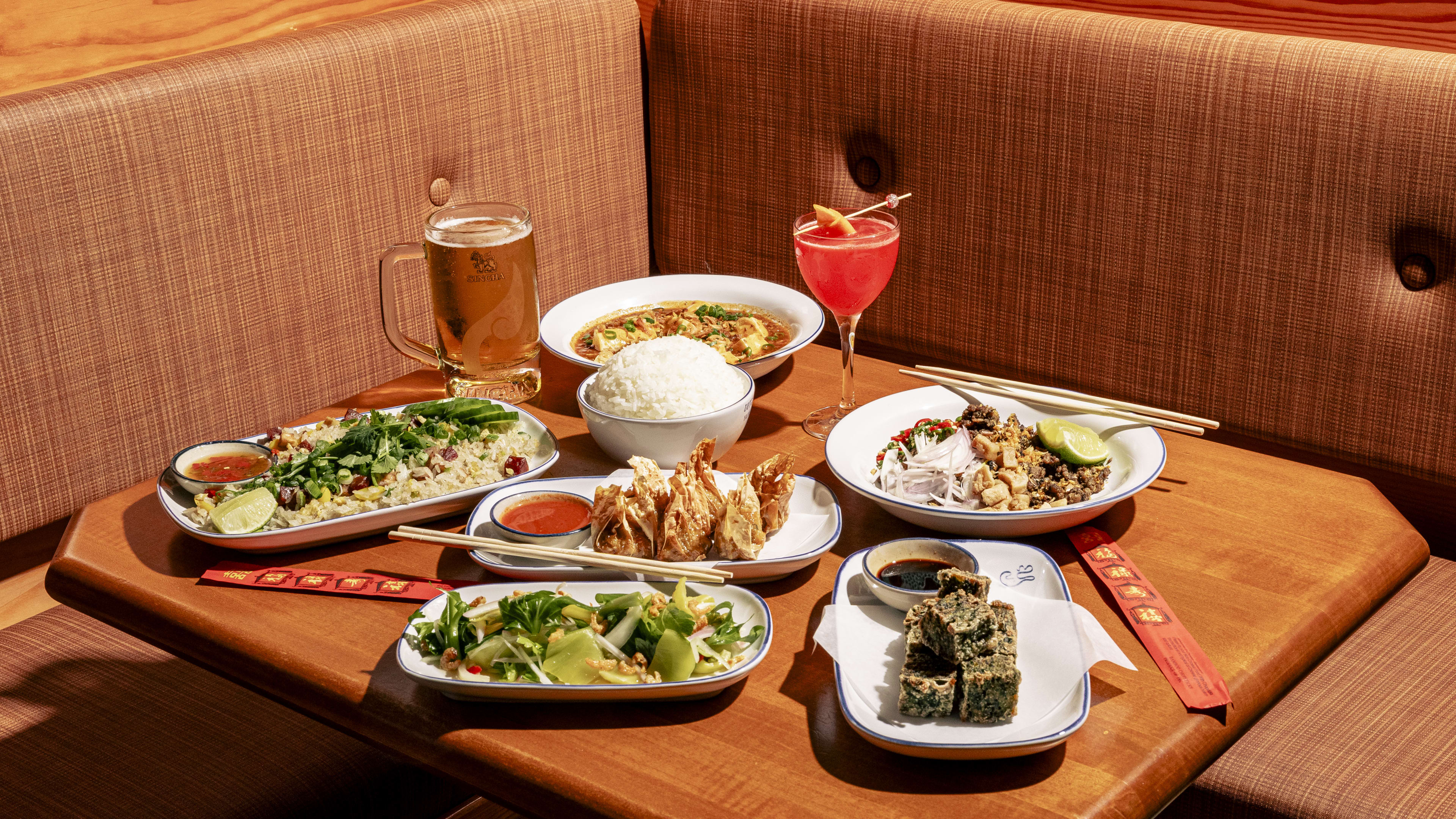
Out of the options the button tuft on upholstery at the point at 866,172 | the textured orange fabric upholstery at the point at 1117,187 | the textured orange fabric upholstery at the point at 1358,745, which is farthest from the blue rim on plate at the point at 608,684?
the button tuft on upholstery at the point at 866,172

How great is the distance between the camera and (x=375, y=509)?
4.39 ft

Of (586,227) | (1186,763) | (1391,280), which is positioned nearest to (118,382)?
(586,227)

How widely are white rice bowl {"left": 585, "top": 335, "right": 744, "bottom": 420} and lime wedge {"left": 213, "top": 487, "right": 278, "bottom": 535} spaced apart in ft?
1.34

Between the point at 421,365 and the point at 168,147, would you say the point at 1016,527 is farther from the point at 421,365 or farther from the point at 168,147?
the point at 168,147

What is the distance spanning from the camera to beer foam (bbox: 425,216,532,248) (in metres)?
1.62

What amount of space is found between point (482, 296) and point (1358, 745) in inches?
50.9

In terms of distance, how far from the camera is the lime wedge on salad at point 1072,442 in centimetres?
139

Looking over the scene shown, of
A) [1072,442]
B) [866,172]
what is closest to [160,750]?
[1072,442]

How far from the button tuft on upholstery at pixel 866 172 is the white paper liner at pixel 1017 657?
141 centimetres

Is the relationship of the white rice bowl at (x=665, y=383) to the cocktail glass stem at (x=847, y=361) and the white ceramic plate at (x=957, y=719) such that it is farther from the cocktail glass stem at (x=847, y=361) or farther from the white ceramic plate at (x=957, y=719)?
the white ceramic plate at (x=957, y=719)

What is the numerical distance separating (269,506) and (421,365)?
791mm

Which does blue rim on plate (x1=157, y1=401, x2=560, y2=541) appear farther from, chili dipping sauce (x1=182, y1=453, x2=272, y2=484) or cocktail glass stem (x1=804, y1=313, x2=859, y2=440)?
cocktail glass stem (x1=804, y1=313, x2=859, y2=440)

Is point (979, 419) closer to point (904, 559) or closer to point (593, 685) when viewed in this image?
point (904, 559)

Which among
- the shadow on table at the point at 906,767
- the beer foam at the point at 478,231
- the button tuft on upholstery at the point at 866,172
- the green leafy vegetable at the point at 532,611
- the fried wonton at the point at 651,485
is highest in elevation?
the beer foam at the point at 478,231
